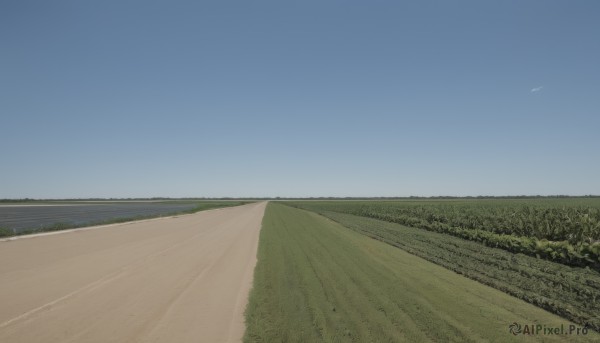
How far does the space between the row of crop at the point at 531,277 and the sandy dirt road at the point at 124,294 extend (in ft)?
24.5

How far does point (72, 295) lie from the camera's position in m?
10.5

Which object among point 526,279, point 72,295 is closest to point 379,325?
point 526,279

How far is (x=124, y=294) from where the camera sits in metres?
10.5

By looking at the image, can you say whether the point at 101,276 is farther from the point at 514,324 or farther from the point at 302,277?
the point at 514,324

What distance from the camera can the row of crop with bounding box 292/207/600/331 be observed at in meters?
8.55

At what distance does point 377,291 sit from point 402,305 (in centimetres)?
139

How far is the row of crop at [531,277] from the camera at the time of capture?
8.55 metres

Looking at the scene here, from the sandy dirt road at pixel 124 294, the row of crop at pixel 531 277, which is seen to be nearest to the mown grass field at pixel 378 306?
the row of crop at pixel 531 277

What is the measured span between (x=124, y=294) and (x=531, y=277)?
1275 cm

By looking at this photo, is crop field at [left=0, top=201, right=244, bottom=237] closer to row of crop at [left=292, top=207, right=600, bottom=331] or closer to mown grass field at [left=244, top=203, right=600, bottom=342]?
mown grass field at [left=244, top=203, right=600, bottom=342]

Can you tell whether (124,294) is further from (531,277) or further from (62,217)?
(62,217)

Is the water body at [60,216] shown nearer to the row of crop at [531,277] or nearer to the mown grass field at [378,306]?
the mown grass field at [378,306]

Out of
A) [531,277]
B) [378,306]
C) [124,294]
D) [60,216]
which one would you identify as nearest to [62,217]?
[60,216]

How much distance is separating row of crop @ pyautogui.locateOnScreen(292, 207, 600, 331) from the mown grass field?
0.44 metres
